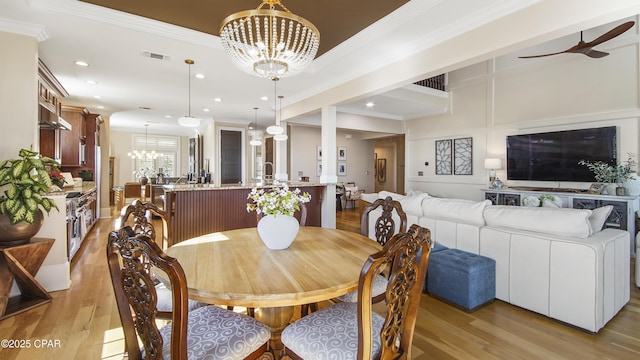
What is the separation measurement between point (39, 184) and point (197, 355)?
98.4 inches

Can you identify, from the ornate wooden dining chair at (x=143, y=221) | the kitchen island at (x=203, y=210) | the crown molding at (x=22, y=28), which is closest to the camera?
the ornate wooden dining chair at (x=143, y=221)

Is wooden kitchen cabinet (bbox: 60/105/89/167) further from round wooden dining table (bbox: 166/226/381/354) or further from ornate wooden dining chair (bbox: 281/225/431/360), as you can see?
ornate wooden dining chair (bbox: 281/225/431/360)

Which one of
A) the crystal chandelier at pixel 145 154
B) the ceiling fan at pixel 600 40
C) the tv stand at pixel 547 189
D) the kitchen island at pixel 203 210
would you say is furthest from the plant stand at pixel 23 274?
the crystal chandelier at pixel 145 154

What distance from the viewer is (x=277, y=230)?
5.88ft

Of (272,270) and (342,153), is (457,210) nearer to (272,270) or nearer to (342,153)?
(272,270)

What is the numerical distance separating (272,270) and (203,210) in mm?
2950

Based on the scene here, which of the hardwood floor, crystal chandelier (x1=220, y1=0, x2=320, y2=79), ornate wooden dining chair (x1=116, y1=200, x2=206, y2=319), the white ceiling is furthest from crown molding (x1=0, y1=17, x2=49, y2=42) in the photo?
the hardwood floor

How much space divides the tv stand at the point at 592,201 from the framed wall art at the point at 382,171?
5.69 meters

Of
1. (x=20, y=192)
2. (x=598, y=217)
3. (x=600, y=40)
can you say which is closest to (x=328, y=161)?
(x=598, y=217)

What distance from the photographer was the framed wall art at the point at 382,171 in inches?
457

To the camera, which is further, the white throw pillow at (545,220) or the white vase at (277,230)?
the white throw pillow at (545,220)

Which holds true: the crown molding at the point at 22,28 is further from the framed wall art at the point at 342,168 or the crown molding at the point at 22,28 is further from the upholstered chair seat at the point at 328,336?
the framed wall art at the point at 342,168

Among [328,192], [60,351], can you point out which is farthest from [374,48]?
[60,351]

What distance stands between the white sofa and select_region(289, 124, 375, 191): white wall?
6.06 meters
